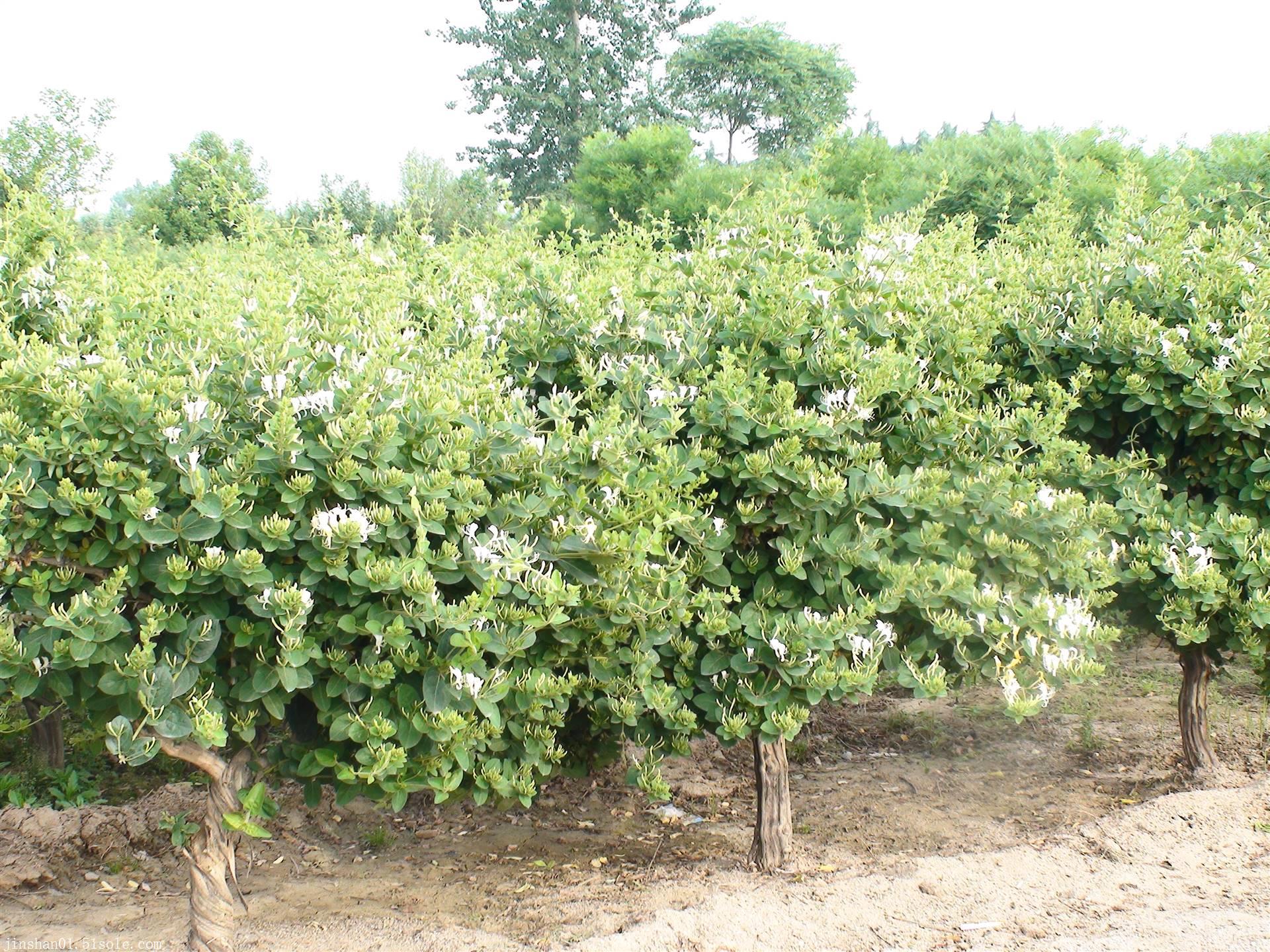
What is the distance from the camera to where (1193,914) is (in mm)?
3547

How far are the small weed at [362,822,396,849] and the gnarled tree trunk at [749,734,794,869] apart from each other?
1.61 m

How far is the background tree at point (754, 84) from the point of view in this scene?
1881 inches

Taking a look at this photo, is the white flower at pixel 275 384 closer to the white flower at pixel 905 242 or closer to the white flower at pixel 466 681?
→ the white flower at pixel 466 681

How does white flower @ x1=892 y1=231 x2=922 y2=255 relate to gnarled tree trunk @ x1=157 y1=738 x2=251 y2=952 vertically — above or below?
above

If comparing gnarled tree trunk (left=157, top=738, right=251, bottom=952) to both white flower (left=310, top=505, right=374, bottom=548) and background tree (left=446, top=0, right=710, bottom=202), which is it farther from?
background tree (left=446, top=0, right=710, bottom=202)

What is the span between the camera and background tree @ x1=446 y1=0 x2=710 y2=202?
42.0 meters

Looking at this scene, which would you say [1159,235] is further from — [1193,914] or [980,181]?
[980,181]

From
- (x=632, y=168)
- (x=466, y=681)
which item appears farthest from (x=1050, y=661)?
(x=632, y=168)

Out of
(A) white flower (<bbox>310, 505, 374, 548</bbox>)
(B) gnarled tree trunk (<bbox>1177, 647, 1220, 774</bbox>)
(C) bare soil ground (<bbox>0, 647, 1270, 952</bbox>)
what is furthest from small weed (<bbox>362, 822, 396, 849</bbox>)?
(B) gnarled tree trunk (<bbox>1177, 647, 1220, 774</bbox>)

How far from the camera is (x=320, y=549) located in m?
2.87

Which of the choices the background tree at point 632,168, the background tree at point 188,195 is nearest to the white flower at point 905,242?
the background tree at point 188,195

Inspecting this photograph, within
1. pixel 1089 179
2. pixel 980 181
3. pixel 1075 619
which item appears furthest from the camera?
pixel 980 181

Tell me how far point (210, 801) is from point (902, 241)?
3.13 meters

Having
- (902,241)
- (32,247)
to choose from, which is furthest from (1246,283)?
(32,247)
